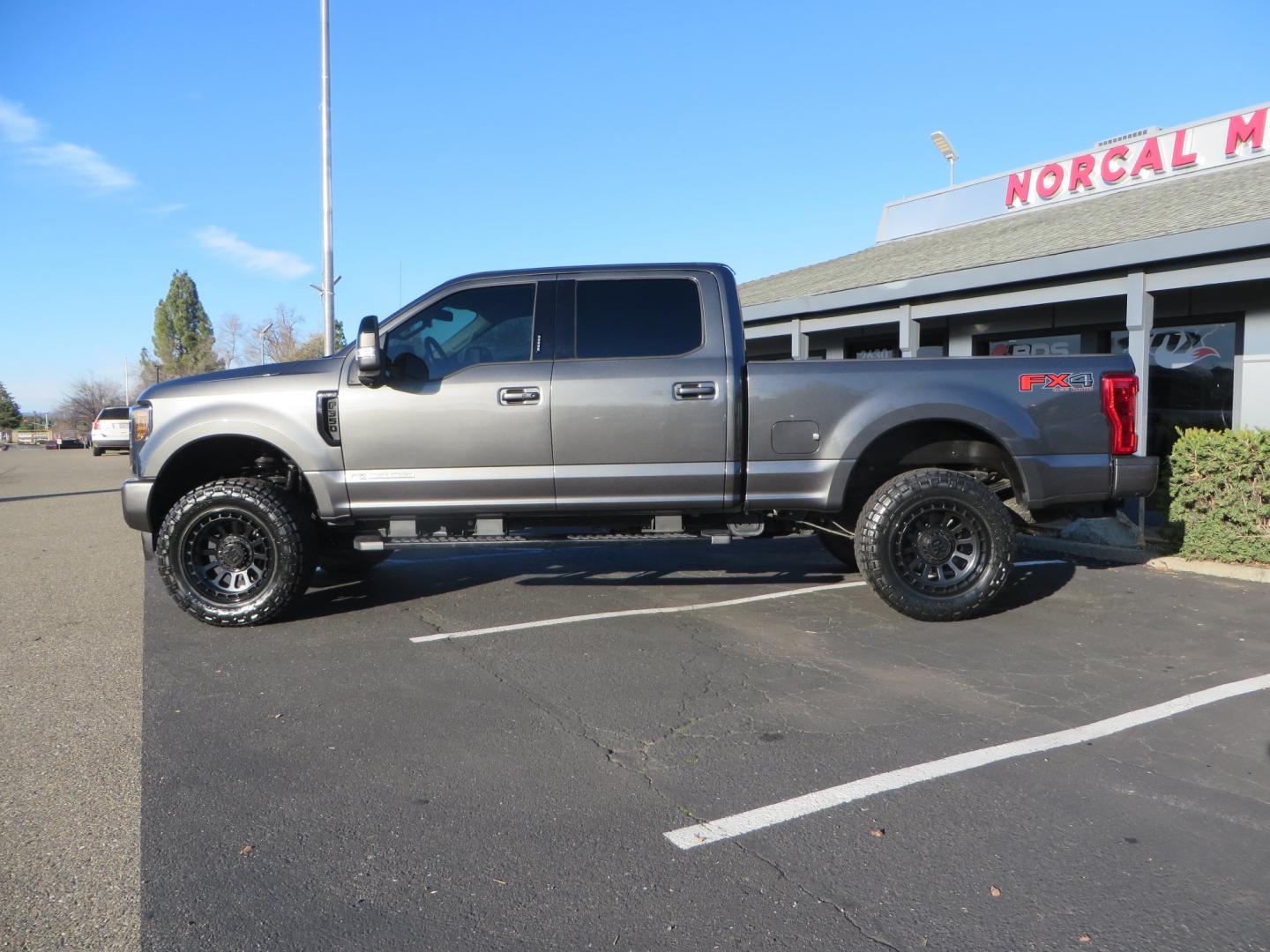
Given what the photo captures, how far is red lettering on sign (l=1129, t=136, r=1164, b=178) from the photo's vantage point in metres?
13.2

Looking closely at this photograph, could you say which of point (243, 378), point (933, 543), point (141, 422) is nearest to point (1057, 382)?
point (933, 543)

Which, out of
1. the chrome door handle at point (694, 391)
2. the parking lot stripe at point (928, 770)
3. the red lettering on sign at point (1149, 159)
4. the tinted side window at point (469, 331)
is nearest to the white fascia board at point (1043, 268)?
the red lettering on sign at point (1149, 159)

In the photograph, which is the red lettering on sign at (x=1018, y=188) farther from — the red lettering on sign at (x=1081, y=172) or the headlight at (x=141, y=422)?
the headlight at (x=141, y=422)

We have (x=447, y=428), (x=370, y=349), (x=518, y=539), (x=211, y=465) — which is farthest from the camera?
(x=211, y=465)

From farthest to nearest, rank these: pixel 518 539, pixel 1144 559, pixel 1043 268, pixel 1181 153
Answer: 1. pixel 1181 153
2. pixel 1043 268
3. pixel 1144 559
4. pixel 518 539

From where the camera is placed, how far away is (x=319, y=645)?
17.8 feet

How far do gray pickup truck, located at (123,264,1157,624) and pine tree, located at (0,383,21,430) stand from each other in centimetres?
10780

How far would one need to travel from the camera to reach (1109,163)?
13898 millimetres

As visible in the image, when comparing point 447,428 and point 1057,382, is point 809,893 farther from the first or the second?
point 1057,382

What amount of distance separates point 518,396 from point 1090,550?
5611 millimetres

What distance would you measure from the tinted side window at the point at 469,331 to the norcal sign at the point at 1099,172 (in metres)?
11.1

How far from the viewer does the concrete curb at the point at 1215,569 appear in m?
7.19

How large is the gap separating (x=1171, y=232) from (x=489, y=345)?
24.3 ft

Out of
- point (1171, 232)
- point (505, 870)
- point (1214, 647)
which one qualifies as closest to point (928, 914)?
point (505, 870)
